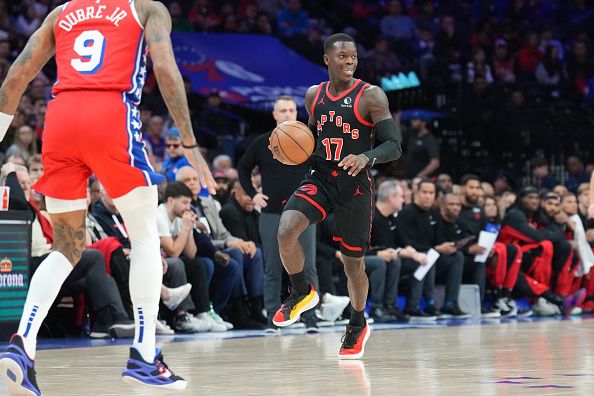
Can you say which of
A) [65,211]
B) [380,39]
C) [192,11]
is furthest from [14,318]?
[380,39]

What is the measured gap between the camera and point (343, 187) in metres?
8.15

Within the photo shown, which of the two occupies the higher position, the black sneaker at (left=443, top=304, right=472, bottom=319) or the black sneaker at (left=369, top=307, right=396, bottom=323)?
the black sneaker at (left=369, top=307, right=396, bottom=323)

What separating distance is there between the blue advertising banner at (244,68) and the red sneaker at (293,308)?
9.50m

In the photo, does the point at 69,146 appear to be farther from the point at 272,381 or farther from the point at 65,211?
the point at 272,381

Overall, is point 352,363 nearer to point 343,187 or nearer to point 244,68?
point 343,187

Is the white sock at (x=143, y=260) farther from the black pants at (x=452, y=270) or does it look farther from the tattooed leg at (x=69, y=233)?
the black pants at (x=452, y=270)

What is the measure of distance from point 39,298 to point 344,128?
3257mm

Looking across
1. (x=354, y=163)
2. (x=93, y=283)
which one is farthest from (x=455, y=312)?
(x=354, y=163)

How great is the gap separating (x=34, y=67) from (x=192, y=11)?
44.9ft

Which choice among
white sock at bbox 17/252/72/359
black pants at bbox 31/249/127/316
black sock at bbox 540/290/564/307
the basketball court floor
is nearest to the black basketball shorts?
the basketball court floor

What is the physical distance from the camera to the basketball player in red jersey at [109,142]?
559 centimetres

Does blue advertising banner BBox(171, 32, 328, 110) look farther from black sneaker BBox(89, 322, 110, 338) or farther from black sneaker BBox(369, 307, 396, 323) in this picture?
black sneaker BBox(89, 322, 110, 338)

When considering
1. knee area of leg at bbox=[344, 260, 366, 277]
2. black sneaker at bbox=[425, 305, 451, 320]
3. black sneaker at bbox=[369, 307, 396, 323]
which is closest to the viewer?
knee area of leg at bbox=[344, 260, 366, 277]

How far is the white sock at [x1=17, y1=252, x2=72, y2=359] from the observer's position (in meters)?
5.50
